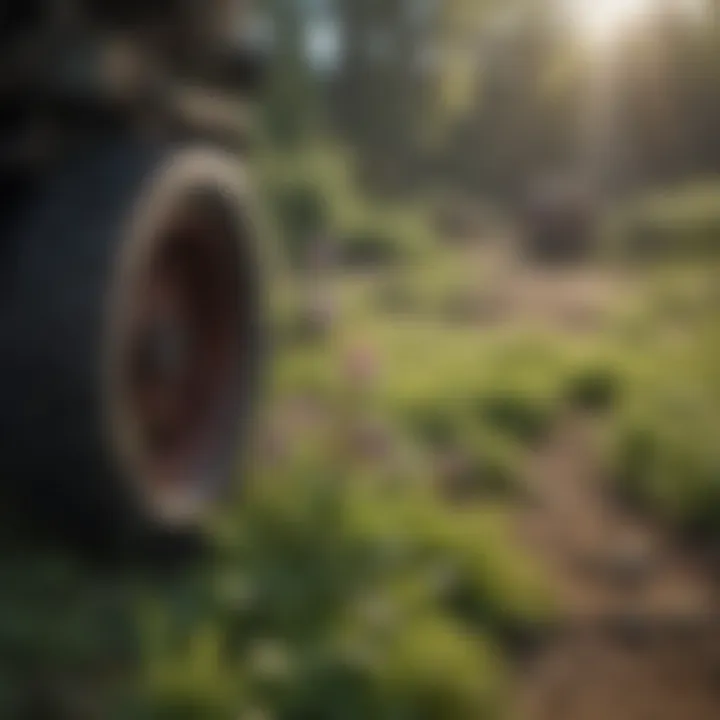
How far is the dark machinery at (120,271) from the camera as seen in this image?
180 cm

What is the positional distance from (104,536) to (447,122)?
55.5 inches

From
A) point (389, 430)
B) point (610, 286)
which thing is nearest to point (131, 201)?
point (389, 430)

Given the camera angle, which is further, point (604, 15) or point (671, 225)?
point (671, 225)

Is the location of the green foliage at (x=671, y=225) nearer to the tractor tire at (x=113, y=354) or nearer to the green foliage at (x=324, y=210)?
the tractor tire at (x=113, y=354)

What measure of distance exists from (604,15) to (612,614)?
0.88 m

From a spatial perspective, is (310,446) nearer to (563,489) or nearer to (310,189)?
(563,489)

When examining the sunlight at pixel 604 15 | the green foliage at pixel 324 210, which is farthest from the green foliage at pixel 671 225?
the green foliage at pixel 324 210

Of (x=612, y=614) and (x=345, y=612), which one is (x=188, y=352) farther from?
(x=612, y=614)

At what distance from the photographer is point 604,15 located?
79.9 inches

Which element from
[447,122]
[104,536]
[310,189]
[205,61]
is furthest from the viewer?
[310,189]

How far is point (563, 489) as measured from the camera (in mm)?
2582

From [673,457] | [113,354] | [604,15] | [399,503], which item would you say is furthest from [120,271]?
[673,457]

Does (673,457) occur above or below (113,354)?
above

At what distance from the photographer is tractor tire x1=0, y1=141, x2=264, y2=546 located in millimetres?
1790
